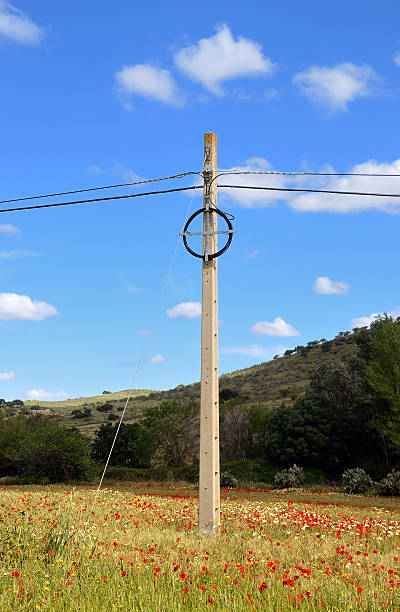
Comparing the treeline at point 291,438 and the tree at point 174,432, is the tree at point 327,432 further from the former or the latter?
the tree at point 174,432

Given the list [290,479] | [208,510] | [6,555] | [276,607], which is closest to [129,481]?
[290,479]

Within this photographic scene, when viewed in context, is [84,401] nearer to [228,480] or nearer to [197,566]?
[228,480]

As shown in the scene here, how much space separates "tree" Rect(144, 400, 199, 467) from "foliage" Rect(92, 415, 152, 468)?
73cm

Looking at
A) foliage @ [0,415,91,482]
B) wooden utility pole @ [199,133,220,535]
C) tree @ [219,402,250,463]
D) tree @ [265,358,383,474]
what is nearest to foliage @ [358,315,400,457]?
tree @ [265,358,383,474]

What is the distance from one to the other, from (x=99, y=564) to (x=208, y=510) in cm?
341

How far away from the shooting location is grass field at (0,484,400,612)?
6684mm

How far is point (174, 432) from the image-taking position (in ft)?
120

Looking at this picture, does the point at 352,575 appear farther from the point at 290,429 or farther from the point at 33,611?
the point at 290,429

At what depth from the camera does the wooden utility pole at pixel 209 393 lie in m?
11.2

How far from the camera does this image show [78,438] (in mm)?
32938

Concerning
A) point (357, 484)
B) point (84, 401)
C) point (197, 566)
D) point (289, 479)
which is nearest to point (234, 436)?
point (289, 479)

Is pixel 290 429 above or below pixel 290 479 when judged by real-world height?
above

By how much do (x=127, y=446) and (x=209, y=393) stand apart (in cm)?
2819

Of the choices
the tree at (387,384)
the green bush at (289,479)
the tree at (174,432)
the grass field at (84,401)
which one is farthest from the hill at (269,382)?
the green bush at (289,479)
